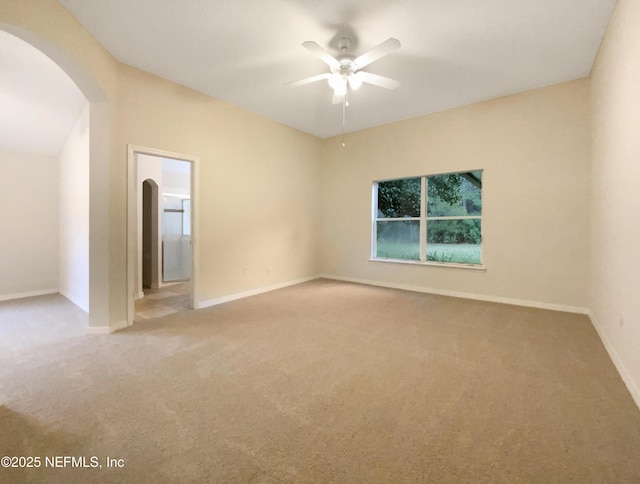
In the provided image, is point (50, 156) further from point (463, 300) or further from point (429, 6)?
point (463, 300)

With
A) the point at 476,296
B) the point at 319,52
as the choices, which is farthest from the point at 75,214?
the point at 476,296

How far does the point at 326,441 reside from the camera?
139 centimetres

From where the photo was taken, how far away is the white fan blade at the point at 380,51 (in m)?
2.23

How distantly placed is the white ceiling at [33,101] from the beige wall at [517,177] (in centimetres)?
449

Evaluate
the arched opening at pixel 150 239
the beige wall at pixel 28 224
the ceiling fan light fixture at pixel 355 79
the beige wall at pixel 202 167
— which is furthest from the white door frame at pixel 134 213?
the beige wall at pixel 28 224

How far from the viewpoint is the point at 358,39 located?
271cm

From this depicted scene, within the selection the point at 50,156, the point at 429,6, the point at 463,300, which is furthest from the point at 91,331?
the point at 463,300

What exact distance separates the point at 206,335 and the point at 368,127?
14.7 feet

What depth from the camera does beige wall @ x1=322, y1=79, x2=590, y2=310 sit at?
11.5ft

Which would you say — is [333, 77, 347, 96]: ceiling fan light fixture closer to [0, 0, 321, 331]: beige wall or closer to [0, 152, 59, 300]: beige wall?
[0, 0, 321, 331]: beige wall

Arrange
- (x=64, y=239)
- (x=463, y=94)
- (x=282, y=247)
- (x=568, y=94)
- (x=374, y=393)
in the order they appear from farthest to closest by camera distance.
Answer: (x=282, y=247) < (x=64, y=239) < (x=463, y=94) < (x=568, y=94) < (x=374, y=393)

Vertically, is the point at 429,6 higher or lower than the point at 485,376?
higher

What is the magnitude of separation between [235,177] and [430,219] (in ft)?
10.8

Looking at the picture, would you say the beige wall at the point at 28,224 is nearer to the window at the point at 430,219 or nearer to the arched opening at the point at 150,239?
the arched opening at the point at 150,239
